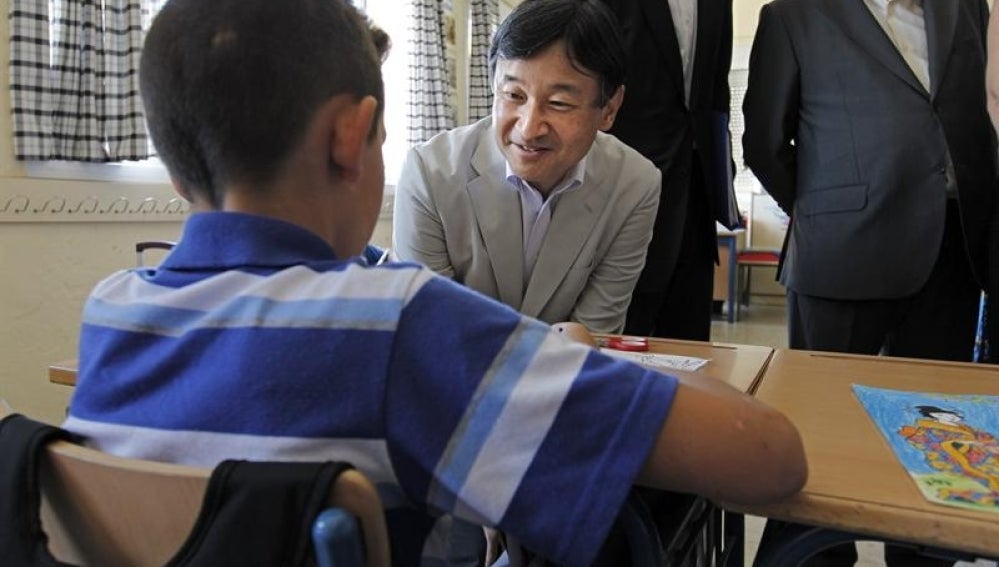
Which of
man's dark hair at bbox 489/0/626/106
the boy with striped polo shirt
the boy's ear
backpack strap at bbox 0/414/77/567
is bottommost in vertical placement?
backpack strap at bbox 0/414/77/567

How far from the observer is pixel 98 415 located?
59 cm

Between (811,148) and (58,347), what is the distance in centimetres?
230

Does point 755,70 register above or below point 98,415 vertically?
above

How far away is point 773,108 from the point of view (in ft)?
6.26

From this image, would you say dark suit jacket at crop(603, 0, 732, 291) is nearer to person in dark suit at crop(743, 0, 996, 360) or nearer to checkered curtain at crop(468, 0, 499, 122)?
person in dark suit at crop(743, 0, 996, 360)

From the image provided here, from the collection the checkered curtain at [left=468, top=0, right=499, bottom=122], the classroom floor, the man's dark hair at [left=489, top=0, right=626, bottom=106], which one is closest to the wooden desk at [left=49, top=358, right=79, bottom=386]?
the man's dark hair at [left=489, top=0, right=626, bottom=106]

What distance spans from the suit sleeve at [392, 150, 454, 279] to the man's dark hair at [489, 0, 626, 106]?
0.99 feet

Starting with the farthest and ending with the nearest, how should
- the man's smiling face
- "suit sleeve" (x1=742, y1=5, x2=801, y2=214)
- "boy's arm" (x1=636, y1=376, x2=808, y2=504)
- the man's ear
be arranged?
"suit sleeve" (x1=742, y1=5, x2=801, y2=214), the man's ear, the man's smiling face, "boy's arm" (x1=636, y1=376, x2=808, y2=504)

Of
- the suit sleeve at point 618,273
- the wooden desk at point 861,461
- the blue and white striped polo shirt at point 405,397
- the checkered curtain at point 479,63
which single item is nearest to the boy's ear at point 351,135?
the blue and white striped polo shirt at point 405,397

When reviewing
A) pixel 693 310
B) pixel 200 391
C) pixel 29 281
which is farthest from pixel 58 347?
pixel 200 391

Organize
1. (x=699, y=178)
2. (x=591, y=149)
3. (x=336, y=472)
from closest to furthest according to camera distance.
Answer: (x=336, y=472)
(x=591, y=149)
(x=699, y=178)

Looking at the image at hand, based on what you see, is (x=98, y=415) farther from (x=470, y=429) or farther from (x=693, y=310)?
(x=693, y=310)

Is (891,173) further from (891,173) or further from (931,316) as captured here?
(931,316)

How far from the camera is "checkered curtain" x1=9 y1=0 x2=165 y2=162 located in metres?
2.22
